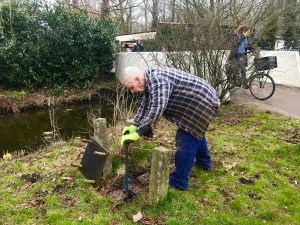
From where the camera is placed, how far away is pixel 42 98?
11.8m

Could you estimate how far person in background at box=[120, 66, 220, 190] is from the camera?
3486 mm

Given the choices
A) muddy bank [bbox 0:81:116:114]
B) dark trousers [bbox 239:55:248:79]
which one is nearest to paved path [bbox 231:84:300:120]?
dark trousers [bbox 239:55:248:79]

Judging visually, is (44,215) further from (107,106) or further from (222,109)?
(107,106)

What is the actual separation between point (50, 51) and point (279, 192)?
10760 mm

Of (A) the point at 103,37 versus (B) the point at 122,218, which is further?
(A) the point at 103,37

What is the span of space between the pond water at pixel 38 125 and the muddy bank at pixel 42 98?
0.34 m

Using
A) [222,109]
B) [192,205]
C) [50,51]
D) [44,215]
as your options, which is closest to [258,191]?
[192,205]

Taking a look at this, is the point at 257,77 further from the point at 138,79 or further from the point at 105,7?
the point at 105,7

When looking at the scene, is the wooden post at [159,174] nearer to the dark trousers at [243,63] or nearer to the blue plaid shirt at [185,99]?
the blue plaid shirt at [185,99]

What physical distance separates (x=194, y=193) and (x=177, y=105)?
4.08 ft

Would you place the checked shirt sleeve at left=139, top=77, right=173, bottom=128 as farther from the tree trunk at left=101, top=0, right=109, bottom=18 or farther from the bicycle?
the tree trunk at left=101, top=0, right=109, bottom=18

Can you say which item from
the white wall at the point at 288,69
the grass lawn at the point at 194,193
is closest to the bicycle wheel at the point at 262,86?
the white wall at the point at 288,69

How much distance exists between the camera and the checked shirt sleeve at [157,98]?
343 centimetres

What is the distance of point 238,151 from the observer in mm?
5465
